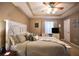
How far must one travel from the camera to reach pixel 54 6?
2461 millimetres

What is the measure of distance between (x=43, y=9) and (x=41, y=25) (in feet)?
1.34

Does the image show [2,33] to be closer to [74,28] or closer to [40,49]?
[40,49]

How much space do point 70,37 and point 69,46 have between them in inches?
9.7

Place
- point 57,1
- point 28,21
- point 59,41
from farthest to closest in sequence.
Result: point 28,21 → point 59,41 → point 57,1

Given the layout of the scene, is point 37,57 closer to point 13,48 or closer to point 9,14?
point 13,48

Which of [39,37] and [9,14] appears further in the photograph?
[39,37]

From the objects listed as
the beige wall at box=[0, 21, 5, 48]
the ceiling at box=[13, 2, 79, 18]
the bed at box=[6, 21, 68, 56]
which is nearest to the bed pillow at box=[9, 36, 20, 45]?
the bed at box=[6, 21, 68, 56]

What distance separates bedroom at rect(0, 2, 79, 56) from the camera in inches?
90.7

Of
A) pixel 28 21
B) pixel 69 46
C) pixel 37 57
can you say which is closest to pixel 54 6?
pixel 28 21

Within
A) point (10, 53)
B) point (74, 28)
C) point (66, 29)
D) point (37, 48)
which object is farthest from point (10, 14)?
point (74, 28)

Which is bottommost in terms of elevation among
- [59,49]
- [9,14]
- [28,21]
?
[59,49]

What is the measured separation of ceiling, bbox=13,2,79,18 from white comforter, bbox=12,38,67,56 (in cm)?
72

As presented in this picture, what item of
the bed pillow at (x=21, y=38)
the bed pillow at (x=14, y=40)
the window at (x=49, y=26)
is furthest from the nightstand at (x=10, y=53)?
the window at (x=49, y=26)

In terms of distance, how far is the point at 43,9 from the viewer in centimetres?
253
